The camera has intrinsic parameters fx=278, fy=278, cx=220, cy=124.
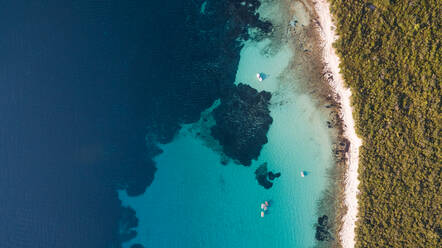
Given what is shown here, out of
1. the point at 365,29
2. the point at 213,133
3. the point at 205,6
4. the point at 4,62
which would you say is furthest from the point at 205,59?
the point at 4,62

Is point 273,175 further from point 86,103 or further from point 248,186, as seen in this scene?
point 86,103

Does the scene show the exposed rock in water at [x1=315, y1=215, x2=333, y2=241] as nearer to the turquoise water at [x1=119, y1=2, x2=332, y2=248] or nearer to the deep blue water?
the turquoise water at [x1=119, y1=2, x2=332, y2=248]

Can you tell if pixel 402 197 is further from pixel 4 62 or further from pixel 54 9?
pixel 4 62

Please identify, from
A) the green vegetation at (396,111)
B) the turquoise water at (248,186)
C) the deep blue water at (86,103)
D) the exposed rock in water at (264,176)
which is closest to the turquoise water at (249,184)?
the turquoise water at (248,186)

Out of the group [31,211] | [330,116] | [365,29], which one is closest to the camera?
[365,29]

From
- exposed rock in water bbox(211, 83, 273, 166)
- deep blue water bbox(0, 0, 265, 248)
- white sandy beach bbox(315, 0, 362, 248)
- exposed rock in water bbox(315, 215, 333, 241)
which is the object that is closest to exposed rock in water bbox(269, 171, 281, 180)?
exposed rock in water bbox(211, 83, 273, 166)

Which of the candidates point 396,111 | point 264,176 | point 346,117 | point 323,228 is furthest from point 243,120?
point 396,111
